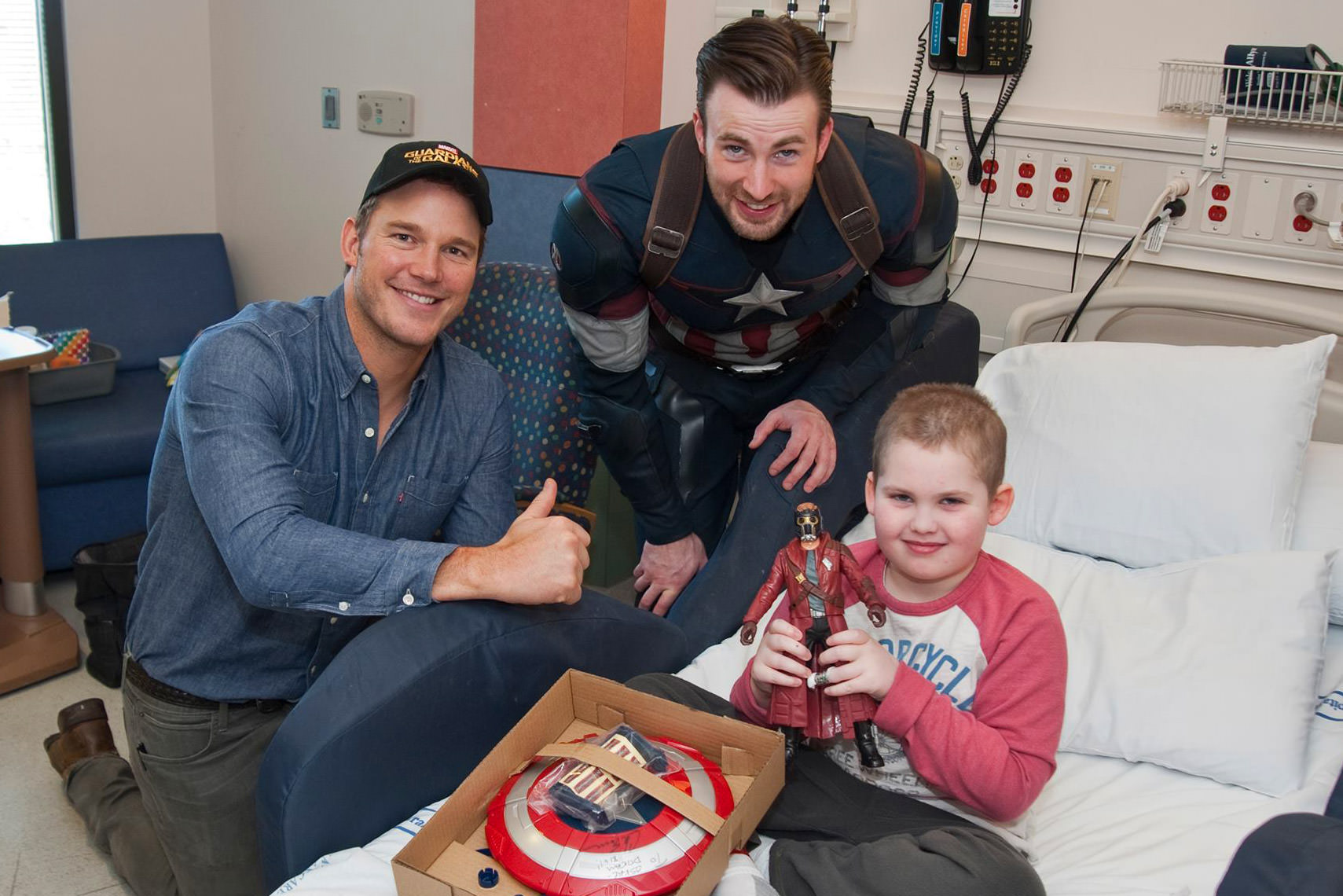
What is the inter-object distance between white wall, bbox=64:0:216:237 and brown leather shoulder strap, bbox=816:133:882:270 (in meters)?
2.93

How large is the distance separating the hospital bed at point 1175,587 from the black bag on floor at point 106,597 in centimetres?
147

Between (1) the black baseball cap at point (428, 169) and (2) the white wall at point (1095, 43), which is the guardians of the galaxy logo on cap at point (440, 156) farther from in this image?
(2) the white wall at point (1095, 43)

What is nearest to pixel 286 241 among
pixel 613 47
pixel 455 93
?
pixel 455 93

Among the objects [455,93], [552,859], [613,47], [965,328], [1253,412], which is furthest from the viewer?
[455,93]

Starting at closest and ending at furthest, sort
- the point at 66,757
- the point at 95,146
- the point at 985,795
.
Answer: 1. the point at 985,795
2. the point at 66,757
3. the point at 95,146

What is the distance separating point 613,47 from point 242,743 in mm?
1874

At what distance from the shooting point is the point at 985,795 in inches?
52.7

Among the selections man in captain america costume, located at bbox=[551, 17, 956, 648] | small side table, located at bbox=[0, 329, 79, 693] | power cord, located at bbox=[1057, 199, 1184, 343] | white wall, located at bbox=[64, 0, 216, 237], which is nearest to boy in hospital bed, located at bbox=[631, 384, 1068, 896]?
man in captain america costume, located at bbox=[551, 17, 956, 648]

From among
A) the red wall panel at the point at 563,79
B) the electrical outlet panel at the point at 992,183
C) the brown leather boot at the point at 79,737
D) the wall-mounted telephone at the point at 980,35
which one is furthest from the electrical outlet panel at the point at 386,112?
the brown leather boot at the point at 79,737

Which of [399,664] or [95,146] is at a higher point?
[95,146]

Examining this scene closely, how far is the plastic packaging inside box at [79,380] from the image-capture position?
312cm

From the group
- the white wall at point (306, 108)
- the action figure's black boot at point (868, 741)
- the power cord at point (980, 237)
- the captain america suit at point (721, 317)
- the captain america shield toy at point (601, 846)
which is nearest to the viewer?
the captain america shield toy at point (601, 846)

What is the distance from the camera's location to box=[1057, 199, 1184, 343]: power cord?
222cm

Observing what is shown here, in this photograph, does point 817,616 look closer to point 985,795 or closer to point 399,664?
point 985,795
